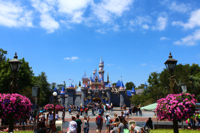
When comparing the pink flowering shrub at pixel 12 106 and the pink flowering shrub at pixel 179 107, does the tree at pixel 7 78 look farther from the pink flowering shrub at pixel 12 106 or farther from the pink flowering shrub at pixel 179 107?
the pink flowering shrub at pixel 179 107

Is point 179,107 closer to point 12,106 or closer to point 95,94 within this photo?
point 12,106

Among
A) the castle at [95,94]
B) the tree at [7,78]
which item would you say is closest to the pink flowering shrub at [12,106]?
the tree at [7,78]

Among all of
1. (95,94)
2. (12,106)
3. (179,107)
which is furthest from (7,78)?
(95,94)

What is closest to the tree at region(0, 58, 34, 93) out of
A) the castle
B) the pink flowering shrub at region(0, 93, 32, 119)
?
the pink flowering shrub at region(0, 93, 32, 119)

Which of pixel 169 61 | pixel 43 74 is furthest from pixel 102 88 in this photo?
pixel 169 61

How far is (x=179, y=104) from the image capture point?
8.45 meters

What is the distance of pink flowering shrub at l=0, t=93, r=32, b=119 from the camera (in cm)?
845

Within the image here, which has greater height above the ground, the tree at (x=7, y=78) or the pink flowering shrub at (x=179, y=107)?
the tree at (x=7, y=78)

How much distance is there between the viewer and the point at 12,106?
339 inches

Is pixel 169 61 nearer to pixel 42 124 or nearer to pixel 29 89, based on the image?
pixel 42 124

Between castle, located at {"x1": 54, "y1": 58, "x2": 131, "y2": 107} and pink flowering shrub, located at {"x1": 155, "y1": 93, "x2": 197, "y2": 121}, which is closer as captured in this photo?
pink flowering shrub, located at {"x1": 155, "y1": 93, "x2": 197, "y2": 121}

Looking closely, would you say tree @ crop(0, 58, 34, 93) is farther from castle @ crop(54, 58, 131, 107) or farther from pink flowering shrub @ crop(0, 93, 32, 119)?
castle @ crop(54, 58, 131, 107)

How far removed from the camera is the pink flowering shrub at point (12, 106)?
845 centimetres

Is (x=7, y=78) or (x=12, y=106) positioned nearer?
(x=12, y=106)
